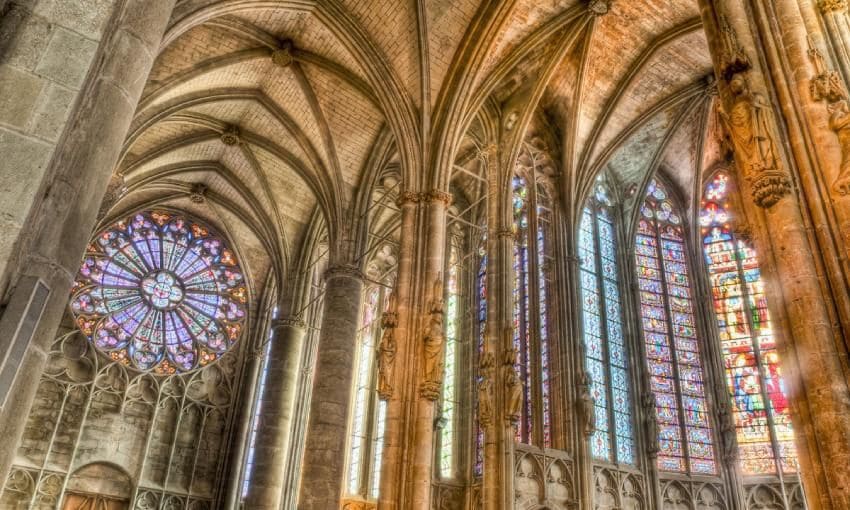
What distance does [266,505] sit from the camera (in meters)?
16.8

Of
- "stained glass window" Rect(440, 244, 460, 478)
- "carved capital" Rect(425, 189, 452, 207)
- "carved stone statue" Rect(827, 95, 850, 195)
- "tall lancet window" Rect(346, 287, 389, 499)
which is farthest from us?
"tall lancet window" Rect(346, 287, 389, 499)

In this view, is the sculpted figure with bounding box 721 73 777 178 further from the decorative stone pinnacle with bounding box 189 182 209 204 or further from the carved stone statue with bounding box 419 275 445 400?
the decorative stone pinnacle with bounding box 189 182 209 204

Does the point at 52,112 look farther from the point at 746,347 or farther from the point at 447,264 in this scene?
the point at 746,347

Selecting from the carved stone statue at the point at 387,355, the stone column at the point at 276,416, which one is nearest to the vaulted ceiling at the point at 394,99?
the stone column at the point at 276,416

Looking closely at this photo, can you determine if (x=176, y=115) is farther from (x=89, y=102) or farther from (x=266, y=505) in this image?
(x=89, y=102)

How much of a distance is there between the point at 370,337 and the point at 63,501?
9248 millimetres

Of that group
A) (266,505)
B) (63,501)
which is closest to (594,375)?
(266,505)

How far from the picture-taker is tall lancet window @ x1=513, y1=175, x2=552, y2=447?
14.8 meters

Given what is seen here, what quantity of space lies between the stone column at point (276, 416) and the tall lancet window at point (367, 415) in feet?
6.37

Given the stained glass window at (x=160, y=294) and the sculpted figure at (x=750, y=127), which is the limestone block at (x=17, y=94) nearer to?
the sculpted figure at (x=750, y=127)

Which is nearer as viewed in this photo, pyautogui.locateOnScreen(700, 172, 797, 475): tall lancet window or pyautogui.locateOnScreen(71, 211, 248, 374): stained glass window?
pyautogui.locateOnScreen(700, 172, 797, 475): tall lancet window

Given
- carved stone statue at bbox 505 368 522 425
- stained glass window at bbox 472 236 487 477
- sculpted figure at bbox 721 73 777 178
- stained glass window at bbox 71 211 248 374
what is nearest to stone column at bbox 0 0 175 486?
sculpted figure at bbox 721 73 777 178

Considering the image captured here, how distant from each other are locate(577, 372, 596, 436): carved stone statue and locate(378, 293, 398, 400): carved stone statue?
4.99 meters

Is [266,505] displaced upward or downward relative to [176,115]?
downward
